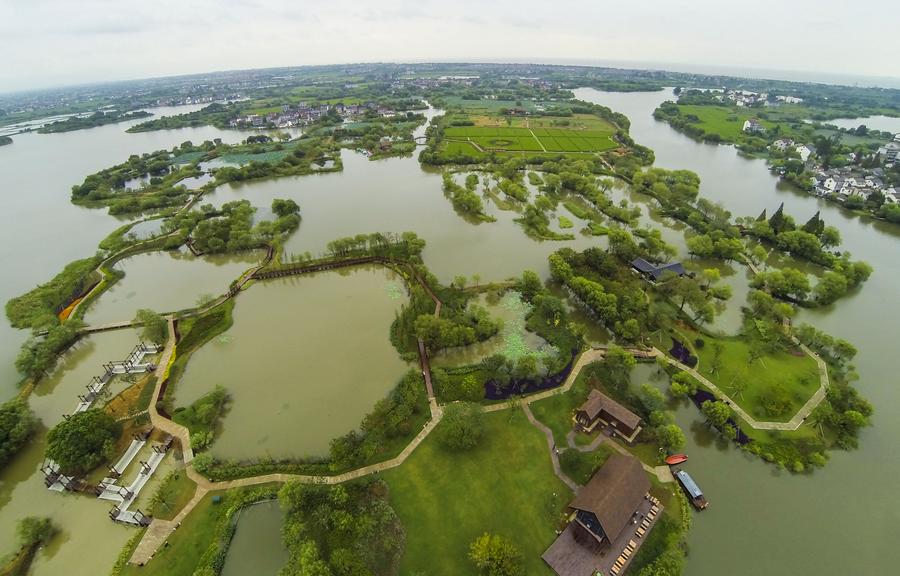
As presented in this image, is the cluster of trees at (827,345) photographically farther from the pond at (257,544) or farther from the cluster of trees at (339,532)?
the pond at (257,544)

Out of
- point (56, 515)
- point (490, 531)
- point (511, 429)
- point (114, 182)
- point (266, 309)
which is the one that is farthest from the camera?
point (114, 182)

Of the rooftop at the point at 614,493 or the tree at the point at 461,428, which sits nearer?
the rooftop at the point at 614,493

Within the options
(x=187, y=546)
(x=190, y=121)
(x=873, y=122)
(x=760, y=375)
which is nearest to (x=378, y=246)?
(x=187, y=546)

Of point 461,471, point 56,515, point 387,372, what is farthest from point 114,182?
point 461,471

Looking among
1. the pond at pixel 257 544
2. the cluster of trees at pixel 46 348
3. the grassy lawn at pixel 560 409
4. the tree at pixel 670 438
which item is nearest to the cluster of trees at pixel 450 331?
the grassy lawn at pixel 560 409

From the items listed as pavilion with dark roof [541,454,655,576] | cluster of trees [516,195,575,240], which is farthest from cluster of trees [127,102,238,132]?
pavilion with dark roof [541,454,655,576]

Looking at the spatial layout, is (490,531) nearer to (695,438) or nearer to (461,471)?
(461,471)

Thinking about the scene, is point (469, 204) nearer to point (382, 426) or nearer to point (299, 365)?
point (299, 365)
